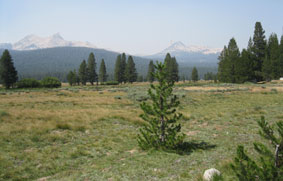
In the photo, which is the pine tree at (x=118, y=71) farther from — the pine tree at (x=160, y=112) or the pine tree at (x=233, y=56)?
the pine tree at (x=160, y=112)

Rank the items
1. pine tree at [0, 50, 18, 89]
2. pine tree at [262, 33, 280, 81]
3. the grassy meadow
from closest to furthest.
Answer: the grassy meadow < pine tree at [262, 33, 280, 81] < pine tree at [0, 50, 18, 89]

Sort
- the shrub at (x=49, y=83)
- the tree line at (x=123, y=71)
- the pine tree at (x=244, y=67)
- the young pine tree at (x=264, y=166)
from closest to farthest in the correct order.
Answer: the young pine tree at (x=264, y=166)
the pine tree at (x=244, y=67)
the shrub at (x=49, y=83)
the tree line at (x=123, y=71)

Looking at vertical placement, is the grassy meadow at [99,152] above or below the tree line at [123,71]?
below

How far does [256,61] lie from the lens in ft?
199

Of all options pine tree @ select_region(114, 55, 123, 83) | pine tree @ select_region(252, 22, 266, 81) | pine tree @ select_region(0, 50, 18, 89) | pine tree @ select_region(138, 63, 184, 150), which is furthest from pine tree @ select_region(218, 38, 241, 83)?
pine tree @ select_region(0, 50, 18, 89)

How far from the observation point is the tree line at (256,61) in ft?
183

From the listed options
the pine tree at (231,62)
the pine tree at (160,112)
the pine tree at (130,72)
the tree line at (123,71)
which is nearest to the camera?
the pine tree at (160,112)

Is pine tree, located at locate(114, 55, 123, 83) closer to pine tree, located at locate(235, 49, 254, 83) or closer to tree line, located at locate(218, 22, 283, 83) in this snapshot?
tree line, located at locate(218, 22, 283, 83)

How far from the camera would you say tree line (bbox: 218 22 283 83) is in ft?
183

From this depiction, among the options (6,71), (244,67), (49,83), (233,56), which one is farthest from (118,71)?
(244,67)

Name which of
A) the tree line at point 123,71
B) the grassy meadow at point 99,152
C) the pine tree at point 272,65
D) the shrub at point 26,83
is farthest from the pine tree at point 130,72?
the grassy meadow at point 99,152

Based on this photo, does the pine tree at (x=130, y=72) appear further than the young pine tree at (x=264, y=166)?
Yes

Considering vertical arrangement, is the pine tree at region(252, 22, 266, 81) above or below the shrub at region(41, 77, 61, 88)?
above

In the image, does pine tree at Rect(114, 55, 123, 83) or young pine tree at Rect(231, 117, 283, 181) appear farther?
pine tree at Rect(114, 55, 123, 83)
